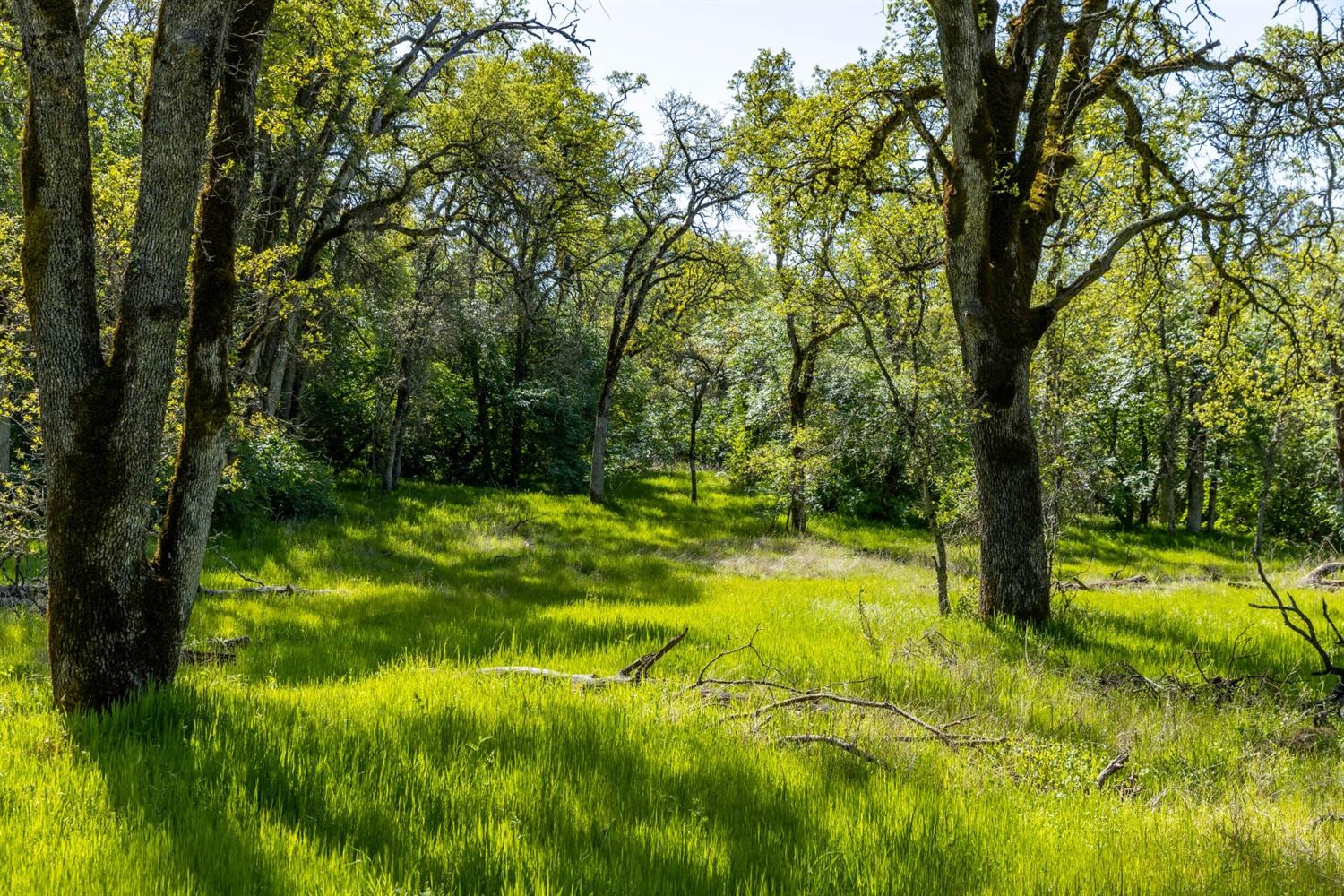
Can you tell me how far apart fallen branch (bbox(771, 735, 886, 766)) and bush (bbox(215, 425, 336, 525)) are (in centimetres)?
1202

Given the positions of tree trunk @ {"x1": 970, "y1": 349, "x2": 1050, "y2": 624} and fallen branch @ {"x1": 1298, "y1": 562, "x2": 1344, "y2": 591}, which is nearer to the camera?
tree trunk @ {"x1": 970, "y1": 349, "x2": 1050, "y2": 624}

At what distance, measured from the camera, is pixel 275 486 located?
15.2 metres

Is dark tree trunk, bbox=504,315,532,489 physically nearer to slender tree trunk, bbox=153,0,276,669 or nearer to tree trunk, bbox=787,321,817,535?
tree trunk, bbox=787,321,817,535

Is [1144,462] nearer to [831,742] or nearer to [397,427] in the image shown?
[397,427]

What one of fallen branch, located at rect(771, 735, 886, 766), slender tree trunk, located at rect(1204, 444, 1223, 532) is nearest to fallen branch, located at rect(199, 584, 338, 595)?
fallen branch, located at rect(771, 735, 886, 766)

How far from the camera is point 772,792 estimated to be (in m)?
3.68

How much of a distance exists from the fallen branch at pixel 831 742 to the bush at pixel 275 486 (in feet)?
39.4

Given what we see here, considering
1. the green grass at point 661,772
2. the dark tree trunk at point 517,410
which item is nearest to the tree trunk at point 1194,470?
the green grass at point 661,772

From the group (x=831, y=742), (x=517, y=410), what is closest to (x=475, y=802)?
(x=831, y=742)

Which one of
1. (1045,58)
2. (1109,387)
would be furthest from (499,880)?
(1109,387)

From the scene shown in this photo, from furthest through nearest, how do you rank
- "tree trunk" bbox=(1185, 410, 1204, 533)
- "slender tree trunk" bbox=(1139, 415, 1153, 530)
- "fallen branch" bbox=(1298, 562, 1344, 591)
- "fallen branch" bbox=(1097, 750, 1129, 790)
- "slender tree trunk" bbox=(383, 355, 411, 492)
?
"slender tree trunk" bbox=(1139, 415, 1153, 530) → "tree trunk" bbox=(1185, 410, 1204, 533) → "slender tree trunk" bbox=(383, 355, 411, 492) → "fallen branch" bbox=(1298, 562, 1344, 591) → "fallen branch" bbox=(1097, 750, 1129, 790)

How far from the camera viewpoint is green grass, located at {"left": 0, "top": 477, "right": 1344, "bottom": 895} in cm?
290

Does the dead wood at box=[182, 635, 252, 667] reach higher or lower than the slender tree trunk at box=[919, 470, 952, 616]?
lower

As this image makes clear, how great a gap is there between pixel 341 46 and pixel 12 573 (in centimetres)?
901
